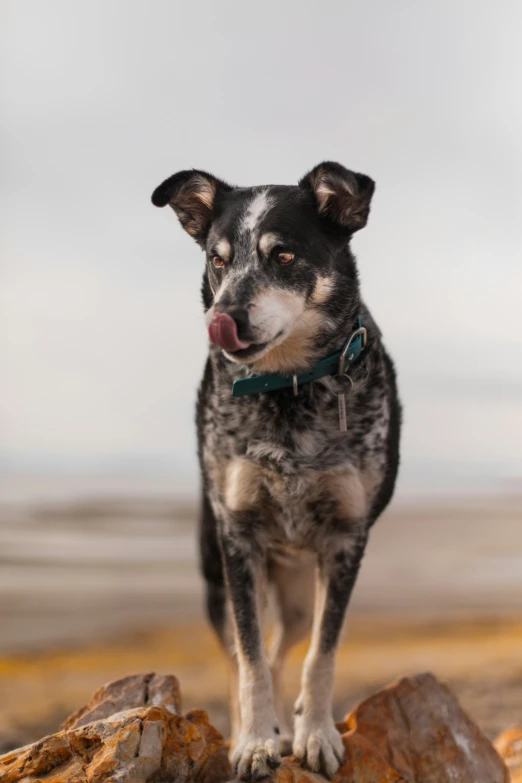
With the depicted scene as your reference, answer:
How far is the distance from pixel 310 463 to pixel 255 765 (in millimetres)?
1338

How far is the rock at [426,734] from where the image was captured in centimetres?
409

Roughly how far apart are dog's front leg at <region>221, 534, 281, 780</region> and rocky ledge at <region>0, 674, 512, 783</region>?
133 millimetres

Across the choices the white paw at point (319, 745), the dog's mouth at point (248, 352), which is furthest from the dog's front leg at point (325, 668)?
the dog's mouth at point (248, 352)

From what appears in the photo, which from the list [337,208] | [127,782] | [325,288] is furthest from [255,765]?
[337,208]

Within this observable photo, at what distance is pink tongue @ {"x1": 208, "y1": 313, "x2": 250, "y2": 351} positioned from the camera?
315 cm

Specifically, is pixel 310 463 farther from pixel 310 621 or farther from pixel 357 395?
pixel 310 621

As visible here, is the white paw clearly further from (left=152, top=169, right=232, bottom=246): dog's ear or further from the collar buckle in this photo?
(left=152, top=169, right=232, bottom=246): dog's ear

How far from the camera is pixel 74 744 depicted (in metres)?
3.47

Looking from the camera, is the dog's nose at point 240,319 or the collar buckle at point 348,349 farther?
the collar buckle at point 348,349

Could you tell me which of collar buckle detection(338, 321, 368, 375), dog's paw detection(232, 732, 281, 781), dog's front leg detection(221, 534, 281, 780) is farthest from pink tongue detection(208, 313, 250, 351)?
dog's paw detection(232, 732, 281, 781)

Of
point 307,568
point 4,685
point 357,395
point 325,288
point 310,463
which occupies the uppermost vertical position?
point 325,288

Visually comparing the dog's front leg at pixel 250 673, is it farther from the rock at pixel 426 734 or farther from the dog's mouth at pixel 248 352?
the dog's mouth at pixel 248 352

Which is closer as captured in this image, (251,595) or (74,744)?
(74,744)

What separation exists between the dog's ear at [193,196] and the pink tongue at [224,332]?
2.94 ft
